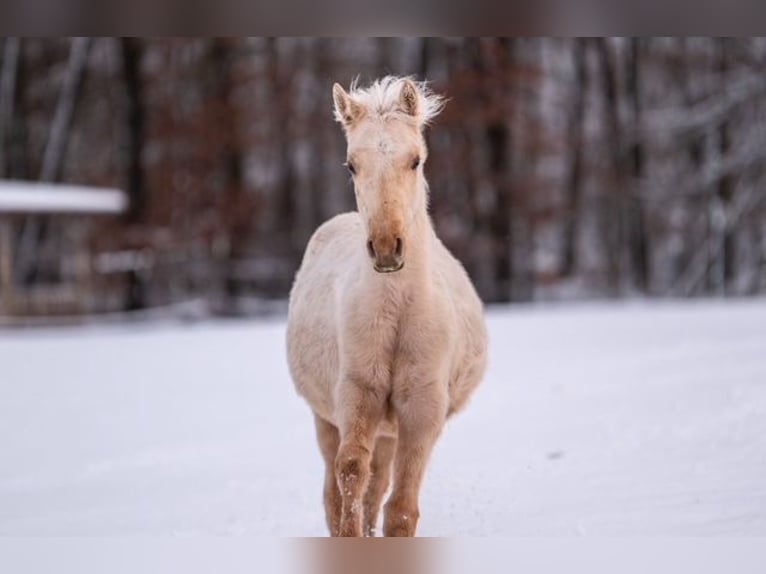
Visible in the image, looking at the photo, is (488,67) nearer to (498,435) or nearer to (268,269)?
(268,269)

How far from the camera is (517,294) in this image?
12758 millimetres

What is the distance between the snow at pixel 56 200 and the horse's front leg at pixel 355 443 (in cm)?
915

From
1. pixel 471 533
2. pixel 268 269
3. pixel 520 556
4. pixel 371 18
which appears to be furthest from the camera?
pixel 268 269

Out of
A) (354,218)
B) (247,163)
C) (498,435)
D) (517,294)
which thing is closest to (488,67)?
(517,294)

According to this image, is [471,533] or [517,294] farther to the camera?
[517,294]

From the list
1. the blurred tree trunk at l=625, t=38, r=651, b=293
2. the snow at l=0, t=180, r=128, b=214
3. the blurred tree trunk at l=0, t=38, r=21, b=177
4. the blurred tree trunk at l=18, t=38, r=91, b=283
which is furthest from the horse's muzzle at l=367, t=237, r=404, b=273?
the blurred tree trunk at l=0, t=38, r=21, b=177

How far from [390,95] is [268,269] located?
408 inches

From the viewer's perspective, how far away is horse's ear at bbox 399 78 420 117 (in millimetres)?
3221

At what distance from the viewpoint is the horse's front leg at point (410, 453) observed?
3105 mm

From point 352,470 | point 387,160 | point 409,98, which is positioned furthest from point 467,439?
point 387,160

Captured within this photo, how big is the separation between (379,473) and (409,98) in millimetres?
1468

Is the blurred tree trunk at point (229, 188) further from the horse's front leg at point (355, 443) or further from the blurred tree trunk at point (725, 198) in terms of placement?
the horse's front leg at point (355, 443)

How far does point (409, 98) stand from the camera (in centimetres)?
323

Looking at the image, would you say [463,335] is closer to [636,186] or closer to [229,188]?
[229,188]
